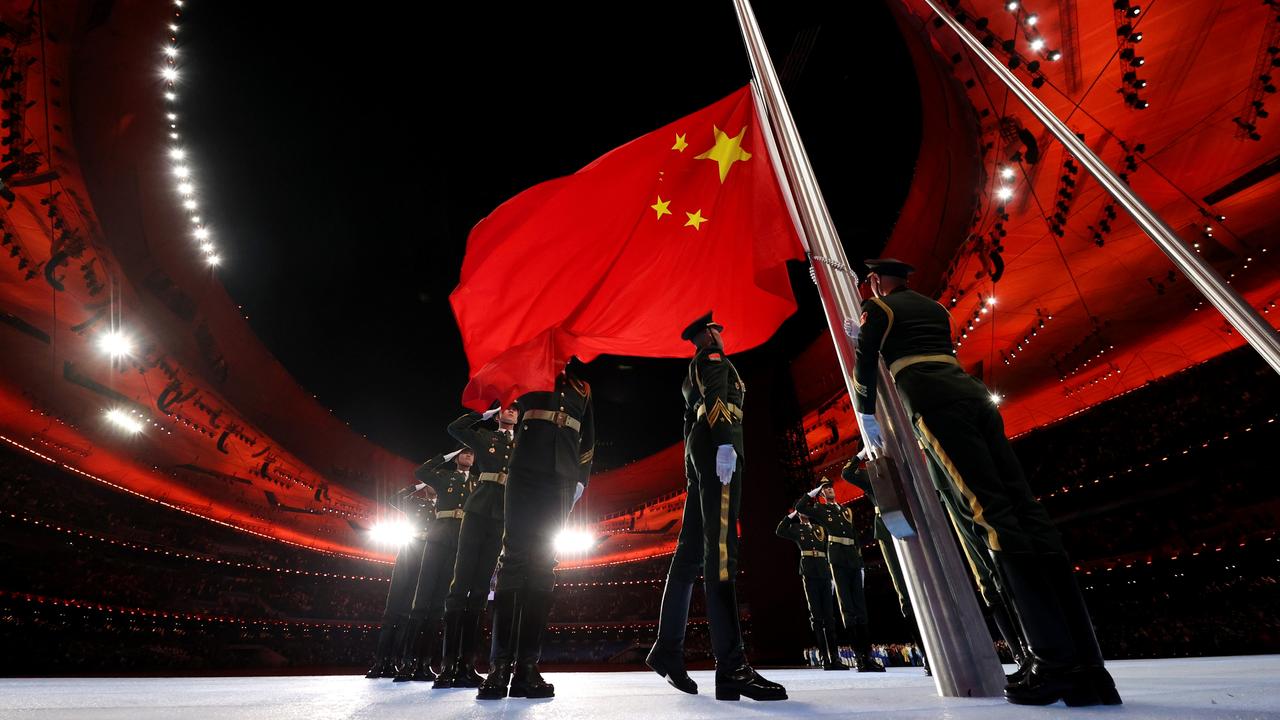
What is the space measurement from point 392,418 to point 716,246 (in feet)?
46.3

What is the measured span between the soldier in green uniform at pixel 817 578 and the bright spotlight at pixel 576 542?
14856mm

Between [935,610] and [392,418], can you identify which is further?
[392,418]

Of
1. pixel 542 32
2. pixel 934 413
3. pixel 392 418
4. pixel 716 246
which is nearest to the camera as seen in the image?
pixel 934 413

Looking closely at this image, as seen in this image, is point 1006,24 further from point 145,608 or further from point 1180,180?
point 145,608

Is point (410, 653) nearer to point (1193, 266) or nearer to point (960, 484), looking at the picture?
point (960, 484)

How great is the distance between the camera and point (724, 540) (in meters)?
2.18

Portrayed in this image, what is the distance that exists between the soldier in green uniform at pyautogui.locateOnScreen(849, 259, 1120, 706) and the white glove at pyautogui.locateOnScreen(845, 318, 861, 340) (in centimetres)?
1

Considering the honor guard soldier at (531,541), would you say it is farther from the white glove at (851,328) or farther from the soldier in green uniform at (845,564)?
the soldier in green uniform at (845,564)

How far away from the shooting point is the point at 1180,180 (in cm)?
705

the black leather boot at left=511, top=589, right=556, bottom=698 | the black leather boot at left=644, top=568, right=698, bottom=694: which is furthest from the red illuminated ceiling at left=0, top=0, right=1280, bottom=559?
the black leather boot at left=511, top=589, right=556, bottom=698

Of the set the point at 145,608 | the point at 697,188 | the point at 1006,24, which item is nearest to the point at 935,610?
the point at 697,188

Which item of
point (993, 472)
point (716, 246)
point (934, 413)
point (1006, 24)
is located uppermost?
point (1006, 24)

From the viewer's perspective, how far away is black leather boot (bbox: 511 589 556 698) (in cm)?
221

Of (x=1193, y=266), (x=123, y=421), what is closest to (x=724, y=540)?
(x=1193, y=266)
